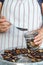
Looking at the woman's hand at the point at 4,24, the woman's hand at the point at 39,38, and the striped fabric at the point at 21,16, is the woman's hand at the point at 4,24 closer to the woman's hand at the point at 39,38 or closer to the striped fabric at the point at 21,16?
the striped fabric at the point at 21,16

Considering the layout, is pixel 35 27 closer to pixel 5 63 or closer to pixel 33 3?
pixel 33 3

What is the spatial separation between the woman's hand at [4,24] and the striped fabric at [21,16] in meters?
0.01

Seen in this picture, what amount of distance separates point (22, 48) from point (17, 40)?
0.13ft

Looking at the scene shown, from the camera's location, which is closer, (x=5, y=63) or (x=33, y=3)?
(x=5, y=63)

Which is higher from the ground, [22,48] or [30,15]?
[30,15]

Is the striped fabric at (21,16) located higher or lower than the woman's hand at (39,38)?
higher

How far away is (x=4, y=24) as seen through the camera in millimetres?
994

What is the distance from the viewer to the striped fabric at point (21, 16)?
1001 mm

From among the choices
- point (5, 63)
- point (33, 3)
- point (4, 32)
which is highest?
point (33, 3)

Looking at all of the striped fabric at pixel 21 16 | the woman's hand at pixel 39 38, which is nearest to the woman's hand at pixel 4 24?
the striped fabric at pixel 21 16

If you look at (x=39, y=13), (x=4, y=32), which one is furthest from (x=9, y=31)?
(x=39, y=13)

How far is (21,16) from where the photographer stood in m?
1.00

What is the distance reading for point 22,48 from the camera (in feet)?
3.31

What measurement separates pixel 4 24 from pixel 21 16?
76 mm
